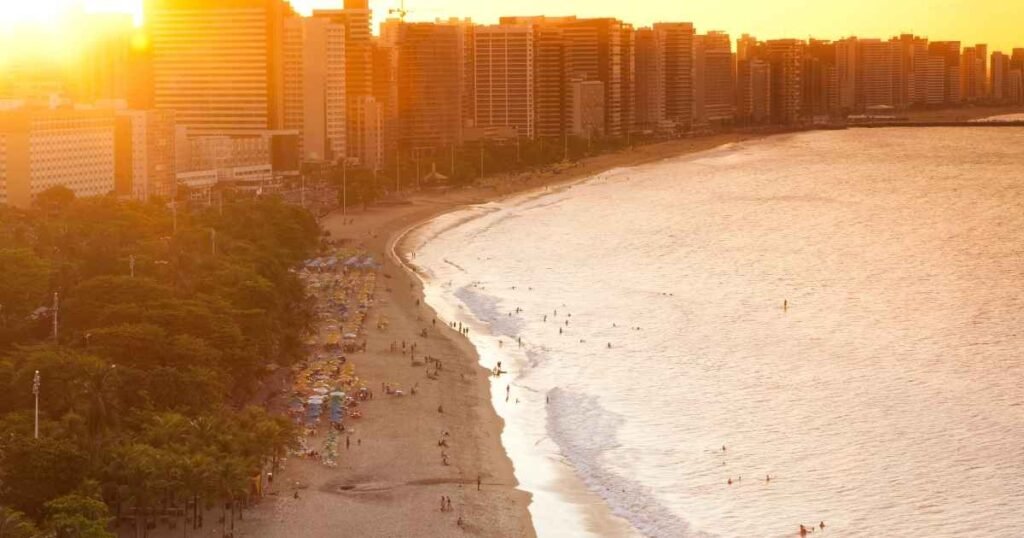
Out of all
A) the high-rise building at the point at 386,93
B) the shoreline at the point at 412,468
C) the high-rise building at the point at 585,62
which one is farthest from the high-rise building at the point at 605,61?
the shoreline at the point at 412,468

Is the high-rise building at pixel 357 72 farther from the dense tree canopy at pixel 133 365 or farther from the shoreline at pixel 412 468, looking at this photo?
the shoreline at pixel 412 468

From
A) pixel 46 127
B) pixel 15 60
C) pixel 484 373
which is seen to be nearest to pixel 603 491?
pixel 484 373

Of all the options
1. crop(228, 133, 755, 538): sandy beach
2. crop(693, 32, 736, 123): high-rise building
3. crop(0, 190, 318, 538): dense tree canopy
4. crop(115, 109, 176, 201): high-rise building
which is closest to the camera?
crop(0, 190, 318, 538): dense tree canopy

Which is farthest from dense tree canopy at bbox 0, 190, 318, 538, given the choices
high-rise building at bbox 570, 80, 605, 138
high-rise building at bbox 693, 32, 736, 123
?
high-rise building at bbox 693, 32, 736, 123

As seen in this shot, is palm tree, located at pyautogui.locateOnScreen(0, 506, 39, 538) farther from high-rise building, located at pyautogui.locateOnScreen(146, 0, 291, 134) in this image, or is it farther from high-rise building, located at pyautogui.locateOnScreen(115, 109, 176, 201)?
high-rise building, located at pyautogui.locateOnScreen(146, 0, 291, 134)

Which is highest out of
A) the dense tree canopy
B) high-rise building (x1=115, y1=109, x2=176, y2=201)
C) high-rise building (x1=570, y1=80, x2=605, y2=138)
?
high-rise building (x1=570, y1=80, x2=605, y2=138)
